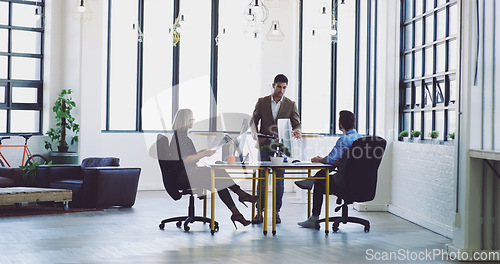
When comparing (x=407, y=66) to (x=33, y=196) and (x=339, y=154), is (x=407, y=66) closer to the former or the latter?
(x=339, y=154)

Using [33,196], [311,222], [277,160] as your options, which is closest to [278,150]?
[277,160]

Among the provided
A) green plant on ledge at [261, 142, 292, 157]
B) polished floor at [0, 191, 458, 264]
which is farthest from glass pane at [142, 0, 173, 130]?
green plant on ledge at [261, 142, 292, 157]

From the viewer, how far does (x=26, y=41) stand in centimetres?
1100

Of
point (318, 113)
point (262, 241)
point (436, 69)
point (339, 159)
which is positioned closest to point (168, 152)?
point (262, 241)

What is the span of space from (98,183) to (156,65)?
3536mm

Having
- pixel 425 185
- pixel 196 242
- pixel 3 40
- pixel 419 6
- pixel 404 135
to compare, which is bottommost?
pixel 196 242

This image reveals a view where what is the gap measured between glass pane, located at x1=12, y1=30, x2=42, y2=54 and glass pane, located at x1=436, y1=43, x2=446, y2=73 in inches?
269

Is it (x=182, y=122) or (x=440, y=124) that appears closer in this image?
(x=182, y=122)

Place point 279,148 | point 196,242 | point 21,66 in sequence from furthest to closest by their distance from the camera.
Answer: point 21,66 → point 279,148 → point 196,242

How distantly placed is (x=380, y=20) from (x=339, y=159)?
2.66 metres

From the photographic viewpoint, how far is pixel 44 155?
35.1ft

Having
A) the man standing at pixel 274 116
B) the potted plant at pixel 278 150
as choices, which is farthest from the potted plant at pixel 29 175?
the potted plant at pixel 278 150

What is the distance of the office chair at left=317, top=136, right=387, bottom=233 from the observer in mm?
6578

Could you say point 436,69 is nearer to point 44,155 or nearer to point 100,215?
point 100,215
